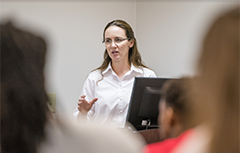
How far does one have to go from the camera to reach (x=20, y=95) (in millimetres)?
503

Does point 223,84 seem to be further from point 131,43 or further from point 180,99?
point 131,43

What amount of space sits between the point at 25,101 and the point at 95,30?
2.58 meters

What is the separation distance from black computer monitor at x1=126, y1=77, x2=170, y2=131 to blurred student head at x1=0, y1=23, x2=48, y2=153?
3.32ft

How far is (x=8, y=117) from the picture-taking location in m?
0.50

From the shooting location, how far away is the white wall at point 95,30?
2600mm

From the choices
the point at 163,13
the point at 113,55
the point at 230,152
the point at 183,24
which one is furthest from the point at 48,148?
the point at 163,13

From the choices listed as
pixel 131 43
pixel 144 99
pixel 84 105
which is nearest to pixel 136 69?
pixel 131 43

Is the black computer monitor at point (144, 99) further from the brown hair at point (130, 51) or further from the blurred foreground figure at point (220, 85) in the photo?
the blurred foreground figure at point (220, 85)

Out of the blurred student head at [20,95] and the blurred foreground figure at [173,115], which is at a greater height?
the blurred student head at [20,95]

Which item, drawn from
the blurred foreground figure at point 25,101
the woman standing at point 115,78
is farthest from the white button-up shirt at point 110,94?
the blurred foreground figure at point 25,101

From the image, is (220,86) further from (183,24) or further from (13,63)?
(183,24)

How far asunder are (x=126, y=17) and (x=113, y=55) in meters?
1.18

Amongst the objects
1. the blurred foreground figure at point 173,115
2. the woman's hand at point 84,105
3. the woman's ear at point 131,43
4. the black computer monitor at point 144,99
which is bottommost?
the woman's hand at point 84,105

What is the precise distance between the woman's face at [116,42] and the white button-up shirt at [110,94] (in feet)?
0.41
